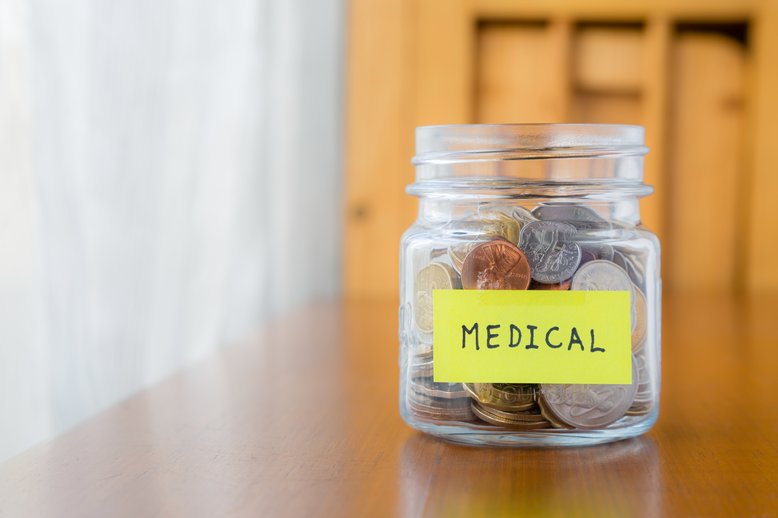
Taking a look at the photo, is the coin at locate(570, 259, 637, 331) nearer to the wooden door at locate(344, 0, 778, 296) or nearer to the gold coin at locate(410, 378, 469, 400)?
the gold coin at locate(410, 378, 469, 400)

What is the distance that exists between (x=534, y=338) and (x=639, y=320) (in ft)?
0.27

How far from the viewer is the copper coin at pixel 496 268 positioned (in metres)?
0.62

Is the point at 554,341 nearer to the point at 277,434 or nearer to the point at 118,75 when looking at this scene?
the point at 277,434

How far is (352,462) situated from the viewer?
62 centimetres

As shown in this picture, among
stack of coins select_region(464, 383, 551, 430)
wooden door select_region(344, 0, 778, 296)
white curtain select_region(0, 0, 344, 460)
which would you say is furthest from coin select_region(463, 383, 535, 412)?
wooden door select_region(344, 0, 778, 296)

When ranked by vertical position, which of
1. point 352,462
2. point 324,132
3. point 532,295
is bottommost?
point 352,462

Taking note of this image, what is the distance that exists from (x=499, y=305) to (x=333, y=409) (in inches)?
8.8

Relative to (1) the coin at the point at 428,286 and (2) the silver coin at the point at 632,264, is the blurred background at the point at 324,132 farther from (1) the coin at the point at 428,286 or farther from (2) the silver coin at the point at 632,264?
(2) the silver coin at the point at 632,264

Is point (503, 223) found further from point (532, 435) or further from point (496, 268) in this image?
point (532, 435)

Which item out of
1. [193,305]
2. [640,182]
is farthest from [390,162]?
[640,182]

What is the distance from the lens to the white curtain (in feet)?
2.89

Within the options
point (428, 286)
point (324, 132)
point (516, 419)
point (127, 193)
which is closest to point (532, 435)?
point (516, 419)

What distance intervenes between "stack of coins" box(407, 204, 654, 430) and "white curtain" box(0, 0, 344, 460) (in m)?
0.41

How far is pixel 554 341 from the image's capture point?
2.09 feet
